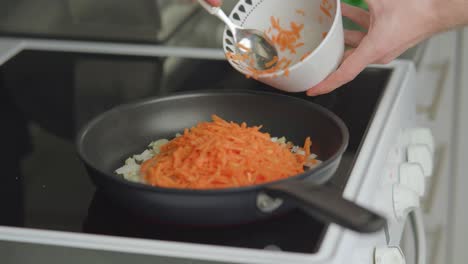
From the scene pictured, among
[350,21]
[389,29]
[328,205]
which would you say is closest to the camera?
[328,205]

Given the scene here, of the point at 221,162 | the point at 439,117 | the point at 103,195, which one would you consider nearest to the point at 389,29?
the point at 221,162

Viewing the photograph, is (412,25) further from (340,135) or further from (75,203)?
(75,203)

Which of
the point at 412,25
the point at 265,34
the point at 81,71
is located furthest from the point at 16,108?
the point at 412,25

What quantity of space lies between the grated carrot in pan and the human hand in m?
0.16

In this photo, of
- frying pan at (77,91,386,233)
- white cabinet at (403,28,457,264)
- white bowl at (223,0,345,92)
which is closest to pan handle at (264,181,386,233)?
frying pan at (77,91,386,233)

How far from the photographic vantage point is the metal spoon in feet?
3.65

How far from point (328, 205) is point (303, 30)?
45 centimetres

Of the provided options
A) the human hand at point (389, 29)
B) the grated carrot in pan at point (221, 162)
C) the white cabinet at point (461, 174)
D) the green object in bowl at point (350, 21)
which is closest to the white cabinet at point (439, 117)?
the white cabinet at point (461, 174)

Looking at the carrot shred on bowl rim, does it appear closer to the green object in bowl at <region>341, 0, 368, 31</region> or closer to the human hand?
the human hand

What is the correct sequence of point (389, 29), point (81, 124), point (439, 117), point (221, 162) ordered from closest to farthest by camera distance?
1. point (221, 162)
2. point (389, 29)
3. point (81, 124)
4. point (439, 117)

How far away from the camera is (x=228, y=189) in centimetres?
81

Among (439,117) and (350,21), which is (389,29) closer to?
(350,21)

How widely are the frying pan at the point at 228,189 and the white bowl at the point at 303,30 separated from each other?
41mm

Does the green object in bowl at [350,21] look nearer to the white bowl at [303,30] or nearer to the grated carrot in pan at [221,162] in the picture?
the white bowl at [303,30]
